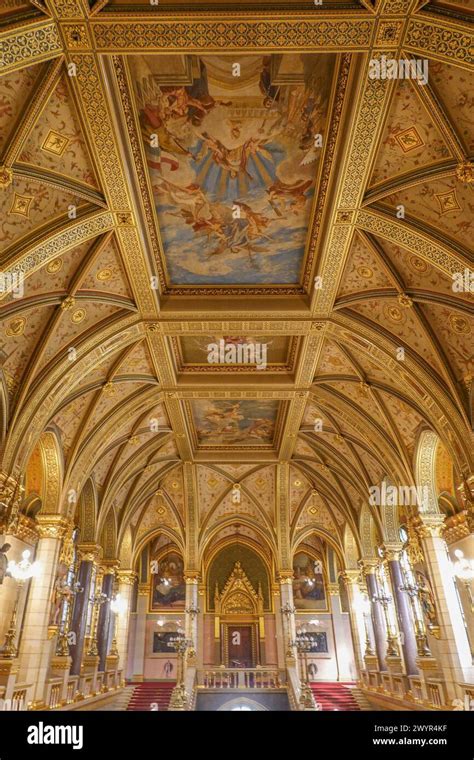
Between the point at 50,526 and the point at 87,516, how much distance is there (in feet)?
14.2

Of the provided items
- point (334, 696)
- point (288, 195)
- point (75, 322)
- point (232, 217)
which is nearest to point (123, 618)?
point (334, 696)

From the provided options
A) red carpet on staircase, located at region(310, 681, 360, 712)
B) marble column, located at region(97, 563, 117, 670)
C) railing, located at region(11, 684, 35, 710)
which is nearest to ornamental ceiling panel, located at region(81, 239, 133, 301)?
railing, located at region(11, 684, 35, 710)

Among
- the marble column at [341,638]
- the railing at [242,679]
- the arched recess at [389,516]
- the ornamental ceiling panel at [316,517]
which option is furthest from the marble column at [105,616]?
the marble column at [341,638]

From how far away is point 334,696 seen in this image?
21.1 m

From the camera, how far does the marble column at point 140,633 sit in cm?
2600

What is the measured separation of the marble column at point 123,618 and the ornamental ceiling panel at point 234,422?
8.39 meters

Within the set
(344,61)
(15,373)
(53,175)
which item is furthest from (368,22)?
(15,373)

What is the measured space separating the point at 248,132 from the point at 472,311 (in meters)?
5.42

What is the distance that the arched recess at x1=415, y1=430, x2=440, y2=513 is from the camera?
46.0 feet

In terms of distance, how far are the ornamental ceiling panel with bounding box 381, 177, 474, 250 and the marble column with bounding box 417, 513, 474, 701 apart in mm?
8613

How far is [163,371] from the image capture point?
47.6 feet

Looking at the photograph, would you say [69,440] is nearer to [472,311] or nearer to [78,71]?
[78,71]

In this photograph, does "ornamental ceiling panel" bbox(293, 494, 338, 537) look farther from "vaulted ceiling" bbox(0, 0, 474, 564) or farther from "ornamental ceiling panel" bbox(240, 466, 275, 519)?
"vaulted ceiling" bbox(0, 0, 474, 564)

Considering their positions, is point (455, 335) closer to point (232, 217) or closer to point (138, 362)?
point (232, 217)
